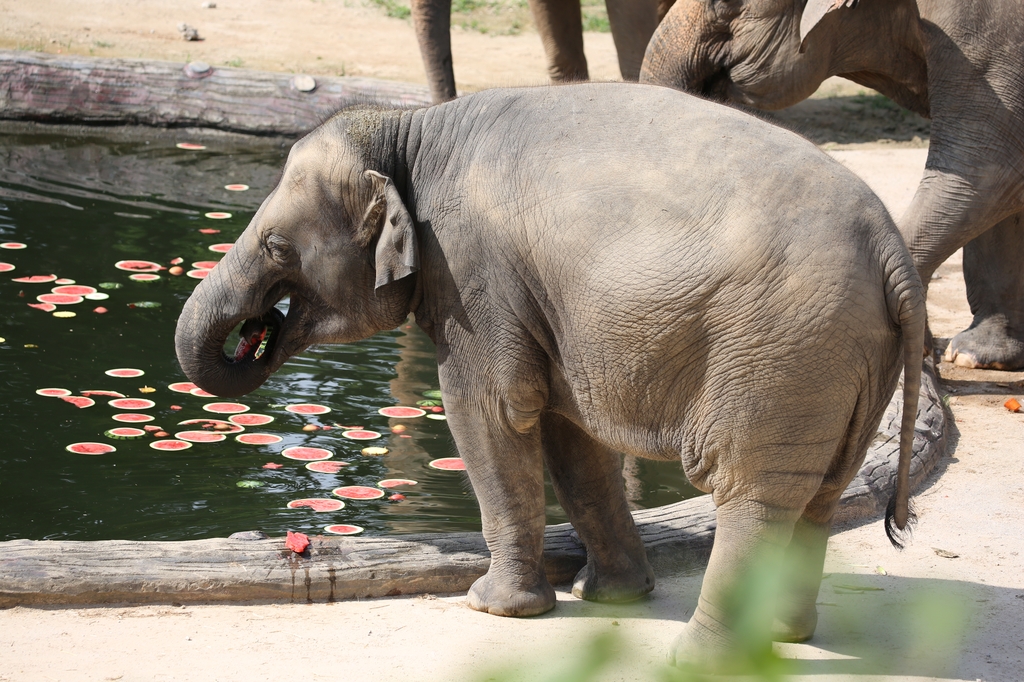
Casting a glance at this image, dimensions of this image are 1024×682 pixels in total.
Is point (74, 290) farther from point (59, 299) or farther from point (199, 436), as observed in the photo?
point (199, 436)

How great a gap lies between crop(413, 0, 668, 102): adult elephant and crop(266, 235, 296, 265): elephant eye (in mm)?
3509

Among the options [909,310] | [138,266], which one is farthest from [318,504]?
[138,266]

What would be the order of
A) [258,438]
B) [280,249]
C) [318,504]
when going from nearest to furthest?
[280,249], [318,504], [258,438]

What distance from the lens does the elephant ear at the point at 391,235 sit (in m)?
3.41

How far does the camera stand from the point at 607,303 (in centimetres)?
310

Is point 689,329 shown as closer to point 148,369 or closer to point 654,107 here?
point 654,107

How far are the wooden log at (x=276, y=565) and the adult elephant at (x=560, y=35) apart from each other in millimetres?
3411

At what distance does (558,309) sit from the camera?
3.28m

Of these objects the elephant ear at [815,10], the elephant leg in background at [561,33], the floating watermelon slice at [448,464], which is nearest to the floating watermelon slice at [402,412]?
the floating watermelon slice at [448,464]

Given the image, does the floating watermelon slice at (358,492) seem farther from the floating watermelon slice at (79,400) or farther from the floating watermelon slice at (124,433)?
the floating watermelon slice at (79,400)

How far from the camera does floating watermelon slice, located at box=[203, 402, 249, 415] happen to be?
5703mm

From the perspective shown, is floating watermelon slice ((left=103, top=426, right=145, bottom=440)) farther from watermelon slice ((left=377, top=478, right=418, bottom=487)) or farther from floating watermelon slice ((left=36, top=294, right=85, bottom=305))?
floating watermelon slice ((left=36, top=294, right=85, bottom=305))

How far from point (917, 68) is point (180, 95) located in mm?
8158

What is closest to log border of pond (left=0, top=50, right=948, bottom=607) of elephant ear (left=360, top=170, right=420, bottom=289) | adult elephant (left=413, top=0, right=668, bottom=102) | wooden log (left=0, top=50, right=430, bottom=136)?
elephant ear (left=360, top=170, right=420, bottom=289)
